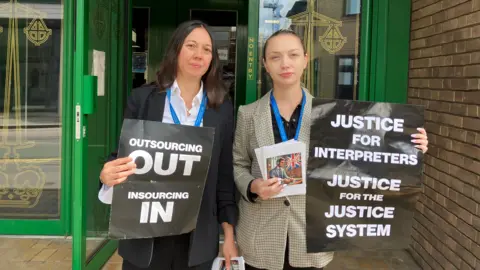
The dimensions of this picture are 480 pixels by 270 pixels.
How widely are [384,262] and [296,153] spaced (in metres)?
2.85

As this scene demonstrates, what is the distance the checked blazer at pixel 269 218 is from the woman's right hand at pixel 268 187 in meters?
0.09

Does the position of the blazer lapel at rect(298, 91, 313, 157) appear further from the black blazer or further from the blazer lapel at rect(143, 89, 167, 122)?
the blazer lapel at rect(143, 89, 167, 122)

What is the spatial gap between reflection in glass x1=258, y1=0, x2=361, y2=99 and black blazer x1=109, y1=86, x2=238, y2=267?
202 cm

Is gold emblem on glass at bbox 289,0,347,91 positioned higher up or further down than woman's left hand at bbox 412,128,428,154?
higher up

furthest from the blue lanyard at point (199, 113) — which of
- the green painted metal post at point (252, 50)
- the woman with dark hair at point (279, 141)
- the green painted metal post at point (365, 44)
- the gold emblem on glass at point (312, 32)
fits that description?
the green painted metal post at point (365, 44)

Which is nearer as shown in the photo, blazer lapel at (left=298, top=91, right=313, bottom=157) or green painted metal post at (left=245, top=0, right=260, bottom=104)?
blazer lapel at (left=298, top=91, right=313, bottom=157)

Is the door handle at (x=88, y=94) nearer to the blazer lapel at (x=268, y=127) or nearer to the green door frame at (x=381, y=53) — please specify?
the green door frame at (x=381, y=53)

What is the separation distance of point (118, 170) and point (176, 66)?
503mm

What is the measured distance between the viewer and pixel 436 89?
393 cm

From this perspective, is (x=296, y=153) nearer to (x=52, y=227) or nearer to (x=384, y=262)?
(x=384, y=262)

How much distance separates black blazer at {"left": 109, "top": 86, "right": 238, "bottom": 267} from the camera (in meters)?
2.01

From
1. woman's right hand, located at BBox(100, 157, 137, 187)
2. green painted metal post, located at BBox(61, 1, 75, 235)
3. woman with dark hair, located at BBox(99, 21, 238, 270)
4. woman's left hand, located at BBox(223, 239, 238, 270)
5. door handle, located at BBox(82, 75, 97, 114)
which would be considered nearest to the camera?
woman's right hand, located at BBox(100, 157, 137, 187)

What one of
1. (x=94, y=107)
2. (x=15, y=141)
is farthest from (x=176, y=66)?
(x=15, y=141)

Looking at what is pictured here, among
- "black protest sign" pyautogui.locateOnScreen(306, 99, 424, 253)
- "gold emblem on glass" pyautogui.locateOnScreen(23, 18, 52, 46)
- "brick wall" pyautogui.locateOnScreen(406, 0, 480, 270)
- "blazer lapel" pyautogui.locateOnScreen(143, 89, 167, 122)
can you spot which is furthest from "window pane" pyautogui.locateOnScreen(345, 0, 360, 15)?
"gold emblem on glass" pyautogui.locateOnScreen(23, 18, 52, 46)
